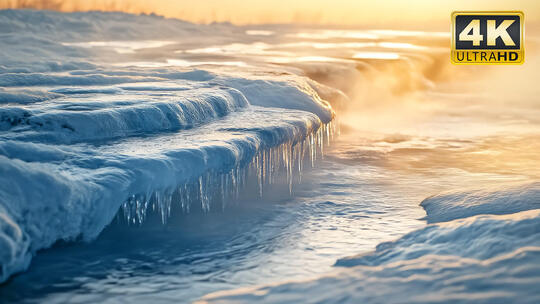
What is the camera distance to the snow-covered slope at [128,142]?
400cm

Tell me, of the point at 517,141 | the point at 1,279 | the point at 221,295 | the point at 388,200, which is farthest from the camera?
the point at 517,141

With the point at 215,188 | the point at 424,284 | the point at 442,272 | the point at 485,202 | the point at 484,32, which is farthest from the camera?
the point at 484,32

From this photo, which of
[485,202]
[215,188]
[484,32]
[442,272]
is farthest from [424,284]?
[484,32]

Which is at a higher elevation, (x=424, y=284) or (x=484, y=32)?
(x=484, y=32)

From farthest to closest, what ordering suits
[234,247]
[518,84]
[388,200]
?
[518,84] < [388,200] < [234,247]

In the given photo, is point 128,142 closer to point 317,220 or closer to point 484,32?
point 317,220

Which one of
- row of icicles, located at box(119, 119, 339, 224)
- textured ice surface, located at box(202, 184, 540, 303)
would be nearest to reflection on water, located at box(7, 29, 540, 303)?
row of icicles, located at box(119, 119, 339, 224)

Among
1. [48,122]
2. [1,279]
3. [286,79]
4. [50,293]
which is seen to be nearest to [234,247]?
[50,293]

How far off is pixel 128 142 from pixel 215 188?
104 centimetres

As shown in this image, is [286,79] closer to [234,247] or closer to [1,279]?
[234,247]

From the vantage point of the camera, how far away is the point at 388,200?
640cm

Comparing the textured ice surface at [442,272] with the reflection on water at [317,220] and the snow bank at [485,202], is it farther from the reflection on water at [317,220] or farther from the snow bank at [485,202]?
the snow bank at [485,202]

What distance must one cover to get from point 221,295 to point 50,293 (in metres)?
1.30

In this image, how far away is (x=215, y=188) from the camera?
19.0ft
